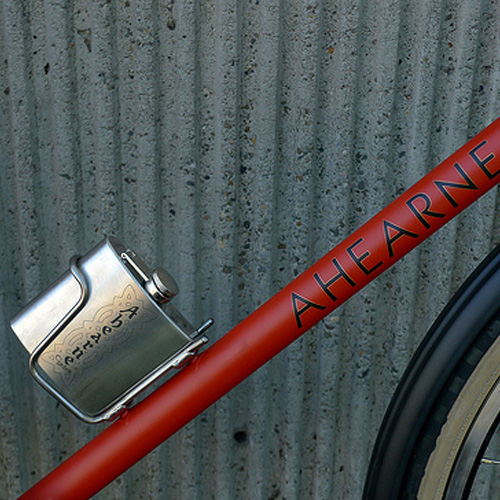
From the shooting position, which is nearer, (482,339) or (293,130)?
(482,339)

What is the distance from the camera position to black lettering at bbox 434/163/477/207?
0.60 meters

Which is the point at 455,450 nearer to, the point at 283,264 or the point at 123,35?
the point at 283,264

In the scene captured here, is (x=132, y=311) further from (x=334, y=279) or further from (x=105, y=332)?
(x=334, y=279)

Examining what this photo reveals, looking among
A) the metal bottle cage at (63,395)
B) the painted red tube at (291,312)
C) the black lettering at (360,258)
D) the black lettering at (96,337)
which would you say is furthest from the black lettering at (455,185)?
the black lettering at (96,337)

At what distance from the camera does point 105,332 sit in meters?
0.69

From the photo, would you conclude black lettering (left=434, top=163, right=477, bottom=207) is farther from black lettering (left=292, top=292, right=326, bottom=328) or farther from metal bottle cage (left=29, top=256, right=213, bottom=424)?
metal bottle cage (left=29, top=256, right=213, bottom=424)

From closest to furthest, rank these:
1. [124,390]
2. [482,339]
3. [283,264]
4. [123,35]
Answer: [482,339] < [124,390] < [123,35] < [283,264]

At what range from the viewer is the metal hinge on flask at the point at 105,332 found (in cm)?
67

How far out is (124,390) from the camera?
0.72 meters

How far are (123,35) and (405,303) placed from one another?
681 mm

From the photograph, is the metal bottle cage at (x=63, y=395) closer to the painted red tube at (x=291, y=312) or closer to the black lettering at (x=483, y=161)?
the painted red tube at (x=291, y=312)

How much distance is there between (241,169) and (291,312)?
0.37 m

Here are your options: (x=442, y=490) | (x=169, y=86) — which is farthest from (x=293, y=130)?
(x=442, y=490)

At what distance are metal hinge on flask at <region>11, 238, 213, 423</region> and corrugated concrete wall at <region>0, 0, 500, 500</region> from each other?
0.28m
